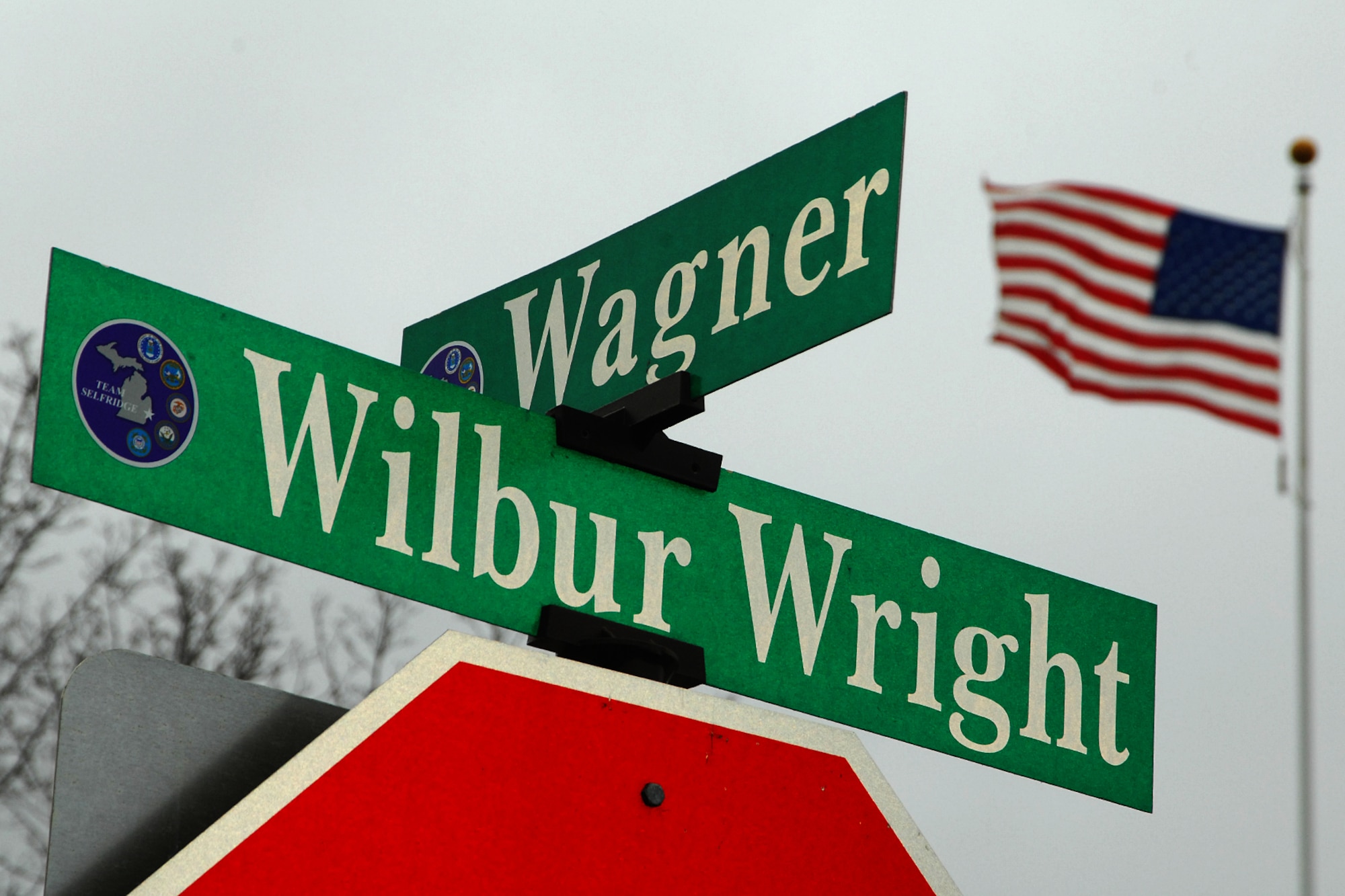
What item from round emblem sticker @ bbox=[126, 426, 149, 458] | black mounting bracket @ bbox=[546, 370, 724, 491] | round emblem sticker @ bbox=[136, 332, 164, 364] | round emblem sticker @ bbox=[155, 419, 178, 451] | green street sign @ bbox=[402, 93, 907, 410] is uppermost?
green street sign @ bbox=[402, 93, 907, 410]

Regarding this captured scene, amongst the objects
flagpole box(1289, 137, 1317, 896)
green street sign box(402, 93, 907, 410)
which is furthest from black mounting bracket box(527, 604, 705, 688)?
flagpole box(1289, 137, 1317, 896)

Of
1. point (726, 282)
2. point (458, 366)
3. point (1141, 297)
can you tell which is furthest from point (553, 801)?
point (458, 366)

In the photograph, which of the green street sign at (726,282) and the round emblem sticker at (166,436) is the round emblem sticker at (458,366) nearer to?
the green street sign at (726,282)

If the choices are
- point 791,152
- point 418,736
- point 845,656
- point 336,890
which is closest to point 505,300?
point 791,152

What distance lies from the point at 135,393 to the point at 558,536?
2.51 ft

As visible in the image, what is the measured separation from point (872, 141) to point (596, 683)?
42.0 inches

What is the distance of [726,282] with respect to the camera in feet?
11.1

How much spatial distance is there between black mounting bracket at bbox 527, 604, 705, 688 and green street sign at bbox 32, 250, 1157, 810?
3cm

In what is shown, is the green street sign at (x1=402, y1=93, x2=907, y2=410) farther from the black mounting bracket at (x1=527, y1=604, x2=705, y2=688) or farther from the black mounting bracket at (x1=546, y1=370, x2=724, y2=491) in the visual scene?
the black mounting bracket at (x1=527, y1=604, x2=705, y2=688)

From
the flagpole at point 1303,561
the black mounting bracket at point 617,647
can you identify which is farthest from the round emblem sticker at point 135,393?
the flagpole at point 1303,561

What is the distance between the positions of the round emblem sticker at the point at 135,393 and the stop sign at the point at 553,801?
0.52m

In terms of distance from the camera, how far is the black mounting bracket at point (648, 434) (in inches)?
130

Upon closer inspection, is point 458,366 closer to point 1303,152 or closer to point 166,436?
point 166,436

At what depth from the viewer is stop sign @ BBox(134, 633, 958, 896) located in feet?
8.52
